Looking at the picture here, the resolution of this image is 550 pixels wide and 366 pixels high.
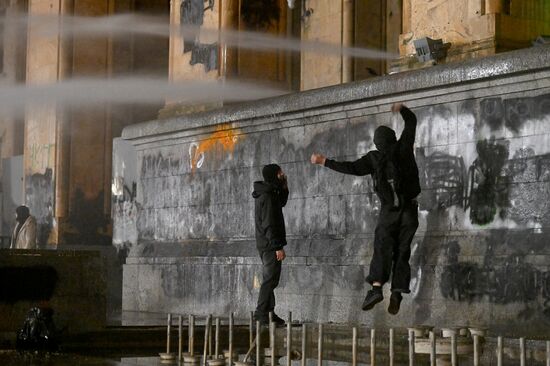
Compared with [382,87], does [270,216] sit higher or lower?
lower

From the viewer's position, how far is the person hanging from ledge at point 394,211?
11.7 metres

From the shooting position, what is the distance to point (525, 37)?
13.7 meters

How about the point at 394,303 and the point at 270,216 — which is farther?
the point at 270,216

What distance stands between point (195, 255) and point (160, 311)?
113cm

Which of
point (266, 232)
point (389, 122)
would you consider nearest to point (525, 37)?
point (389, 122)

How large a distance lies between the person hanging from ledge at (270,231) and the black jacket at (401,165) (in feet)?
5.21

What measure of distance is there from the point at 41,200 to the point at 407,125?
1459cm

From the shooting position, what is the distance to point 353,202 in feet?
46.3

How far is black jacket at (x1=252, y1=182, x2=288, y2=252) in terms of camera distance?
1334 centimetres

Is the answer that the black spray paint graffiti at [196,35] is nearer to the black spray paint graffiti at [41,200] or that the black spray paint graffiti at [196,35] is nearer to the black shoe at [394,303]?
the black spray paint graffiti at [41,200]

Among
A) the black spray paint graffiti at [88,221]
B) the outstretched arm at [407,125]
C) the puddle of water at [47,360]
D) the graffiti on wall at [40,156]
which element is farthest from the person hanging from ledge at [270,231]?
the graffiti on wall at [40,156]

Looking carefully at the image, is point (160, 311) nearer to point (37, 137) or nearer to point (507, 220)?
point (507, 220)

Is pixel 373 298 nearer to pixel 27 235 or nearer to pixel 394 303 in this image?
pixel 394 303

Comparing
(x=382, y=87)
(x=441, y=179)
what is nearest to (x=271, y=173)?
(x=382, y=87)
